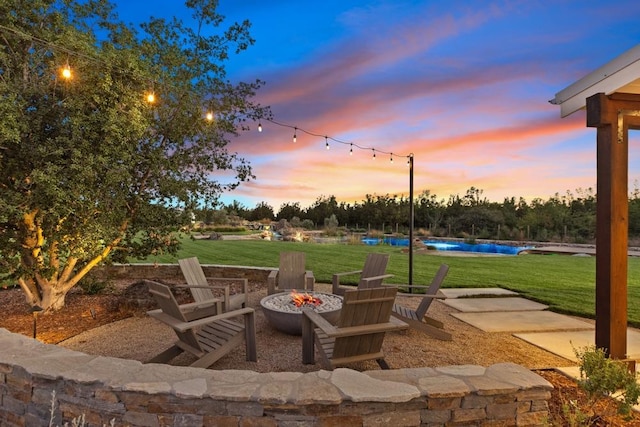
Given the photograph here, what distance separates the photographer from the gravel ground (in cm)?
343

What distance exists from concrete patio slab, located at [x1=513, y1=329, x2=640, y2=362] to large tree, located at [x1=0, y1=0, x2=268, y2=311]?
4677mm

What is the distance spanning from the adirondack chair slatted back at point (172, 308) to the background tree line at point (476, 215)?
15581 millimetres

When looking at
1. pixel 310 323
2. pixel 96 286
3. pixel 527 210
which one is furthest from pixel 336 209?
pixel 310 323

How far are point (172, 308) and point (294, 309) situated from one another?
1542mm

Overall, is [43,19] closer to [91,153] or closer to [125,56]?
[125,56]

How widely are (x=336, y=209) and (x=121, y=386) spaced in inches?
1207

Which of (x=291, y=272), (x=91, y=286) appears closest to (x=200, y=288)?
(x=291, y=272)

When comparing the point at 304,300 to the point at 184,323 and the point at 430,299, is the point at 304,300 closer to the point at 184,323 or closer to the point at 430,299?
the point at 430,299

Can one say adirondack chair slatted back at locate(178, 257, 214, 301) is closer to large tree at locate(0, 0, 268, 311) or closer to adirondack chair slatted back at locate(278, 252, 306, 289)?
large tree at locate(0, 0, 268, 311)

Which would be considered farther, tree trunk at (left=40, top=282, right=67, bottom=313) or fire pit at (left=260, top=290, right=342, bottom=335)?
tree trunk at (left=40, top=282, right=67, bottom=313)

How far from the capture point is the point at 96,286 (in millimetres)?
5914

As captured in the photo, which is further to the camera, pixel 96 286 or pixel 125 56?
pixel 96 286

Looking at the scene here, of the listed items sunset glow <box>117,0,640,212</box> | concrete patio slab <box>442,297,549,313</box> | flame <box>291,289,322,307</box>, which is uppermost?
sunset glow <box>117,0,640,212</box>

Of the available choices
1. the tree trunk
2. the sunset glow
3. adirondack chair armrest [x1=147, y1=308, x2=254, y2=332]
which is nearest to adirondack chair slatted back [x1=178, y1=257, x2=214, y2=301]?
adirondack chair armrest [x1=147, y1=308, x2=254, y2=332]
